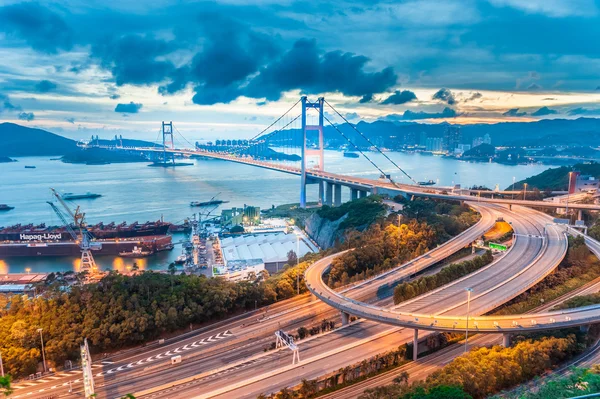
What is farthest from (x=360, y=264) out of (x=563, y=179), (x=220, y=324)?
(x=563, y=179)

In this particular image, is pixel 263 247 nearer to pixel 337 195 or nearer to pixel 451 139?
pixel 337 195

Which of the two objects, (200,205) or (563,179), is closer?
(563,179)

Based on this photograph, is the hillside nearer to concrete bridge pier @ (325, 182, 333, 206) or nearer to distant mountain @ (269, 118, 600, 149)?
concrete bridge pier @ (325, 182, 333, 206)

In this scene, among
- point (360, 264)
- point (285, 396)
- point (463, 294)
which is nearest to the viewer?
point (285, 396)

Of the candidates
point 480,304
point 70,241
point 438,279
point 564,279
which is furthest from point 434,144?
point 480,304

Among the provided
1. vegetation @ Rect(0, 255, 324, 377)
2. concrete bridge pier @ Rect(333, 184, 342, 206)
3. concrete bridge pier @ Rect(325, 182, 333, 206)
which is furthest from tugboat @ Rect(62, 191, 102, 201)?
vegetation @ Rect(0, 255, 324, 377)

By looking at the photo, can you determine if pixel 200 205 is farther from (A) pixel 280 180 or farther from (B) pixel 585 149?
(B) pixel 585 149

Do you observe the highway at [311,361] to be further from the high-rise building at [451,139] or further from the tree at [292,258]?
the high-rise building at [451,139]
